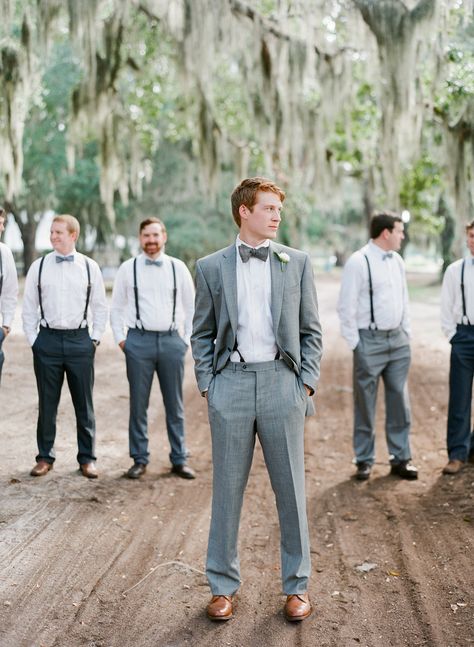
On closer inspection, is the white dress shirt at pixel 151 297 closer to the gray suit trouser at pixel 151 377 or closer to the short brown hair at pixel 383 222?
the gray suit trouser at pixel 151 377

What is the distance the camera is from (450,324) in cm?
621

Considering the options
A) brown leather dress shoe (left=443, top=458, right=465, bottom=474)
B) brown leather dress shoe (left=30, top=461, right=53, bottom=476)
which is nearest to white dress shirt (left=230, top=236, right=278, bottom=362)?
brown leather dress shoe (left=30, top=461, right=53, bottom=476)

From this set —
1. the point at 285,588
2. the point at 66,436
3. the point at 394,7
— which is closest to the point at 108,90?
the point at 394,7

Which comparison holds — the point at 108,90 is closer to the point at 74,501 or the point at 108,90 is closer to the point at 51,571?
the point at 74,501

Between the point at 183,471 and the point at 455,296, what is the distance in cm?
269

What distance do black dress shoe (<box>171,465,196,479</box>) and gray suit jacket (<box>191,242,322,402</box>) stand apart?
2.51 metres

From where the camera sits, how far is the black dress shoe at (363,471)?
606 centimetres

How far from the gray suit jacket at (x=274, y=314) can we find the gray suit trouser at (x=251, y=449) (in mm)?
77

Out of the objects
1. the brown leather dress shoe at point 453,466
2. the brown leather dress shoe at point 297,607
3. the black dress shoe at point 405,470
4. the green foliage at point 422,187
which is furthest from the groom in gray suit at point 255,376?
the green foliage at point 422,187

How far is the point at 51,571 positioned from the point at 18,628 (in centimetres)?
62

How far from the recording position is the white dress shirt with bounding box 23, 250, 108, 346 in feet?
18.6

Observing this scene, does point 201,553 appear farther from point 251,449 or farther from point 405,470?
point 405,470

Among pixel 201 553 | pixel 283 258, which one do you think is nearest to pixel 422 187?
pixel 201 553

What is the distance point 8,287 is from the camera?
5.82m
